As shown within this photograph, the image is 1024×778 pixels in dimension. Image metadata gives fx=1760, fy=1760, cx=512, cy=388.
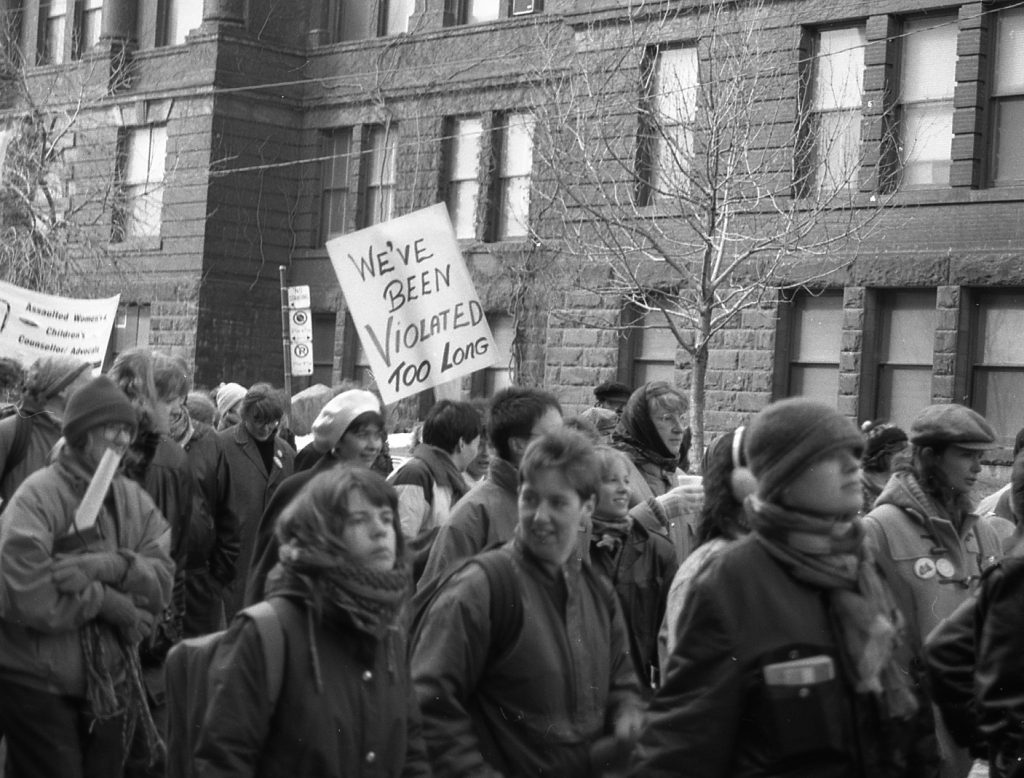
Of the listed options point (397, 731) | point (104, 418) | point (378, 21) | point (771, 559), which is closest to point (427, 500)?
point (104, 418)

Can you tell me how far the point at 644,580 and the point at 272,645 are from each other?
2.58 metres

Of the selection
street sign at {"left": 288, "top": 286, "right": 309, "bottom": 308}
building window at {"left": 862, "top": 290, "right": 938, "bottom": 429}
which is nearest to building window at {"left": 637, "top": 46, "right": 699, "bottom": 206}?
building window at {"left": 862, "top": 290, "right": 938, "bottom": 429}

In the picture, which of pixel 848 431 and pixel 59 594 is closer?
pixel 848 431

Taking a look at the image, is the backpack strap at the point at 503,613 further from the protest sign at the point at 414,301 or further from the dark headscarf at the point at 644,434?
the protest sign at the point at 414,301

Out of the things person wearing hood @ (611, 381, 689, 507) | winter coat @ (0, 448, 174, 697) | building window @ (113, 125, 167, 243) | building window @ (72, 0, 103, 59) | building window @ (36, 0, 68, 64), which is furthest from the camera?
building window @ (36, 0, 68, 64)

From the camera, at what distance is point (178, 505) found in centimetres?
768

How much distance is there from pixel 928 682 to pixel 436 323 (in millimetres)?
7166

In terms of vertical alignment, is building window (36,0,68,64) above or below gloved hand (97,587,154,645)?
above

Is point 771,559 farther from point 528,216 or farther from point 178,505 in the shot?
point 528,216

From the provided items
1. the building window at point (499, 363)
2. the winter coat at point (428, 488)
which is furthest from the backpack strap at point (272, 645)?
the building window at point (499, 363)

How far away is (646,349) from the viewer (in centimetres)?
2442

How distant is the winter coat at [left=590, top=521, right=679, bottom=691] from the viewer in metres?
6.46

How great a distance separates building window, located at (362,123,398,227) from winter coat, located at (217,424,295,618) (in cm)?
2023

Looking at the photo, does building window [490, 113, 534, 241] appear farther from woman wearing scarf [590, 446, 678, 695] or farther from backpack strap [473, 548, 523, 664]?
backpack strap [473, 548, 523, 664]
